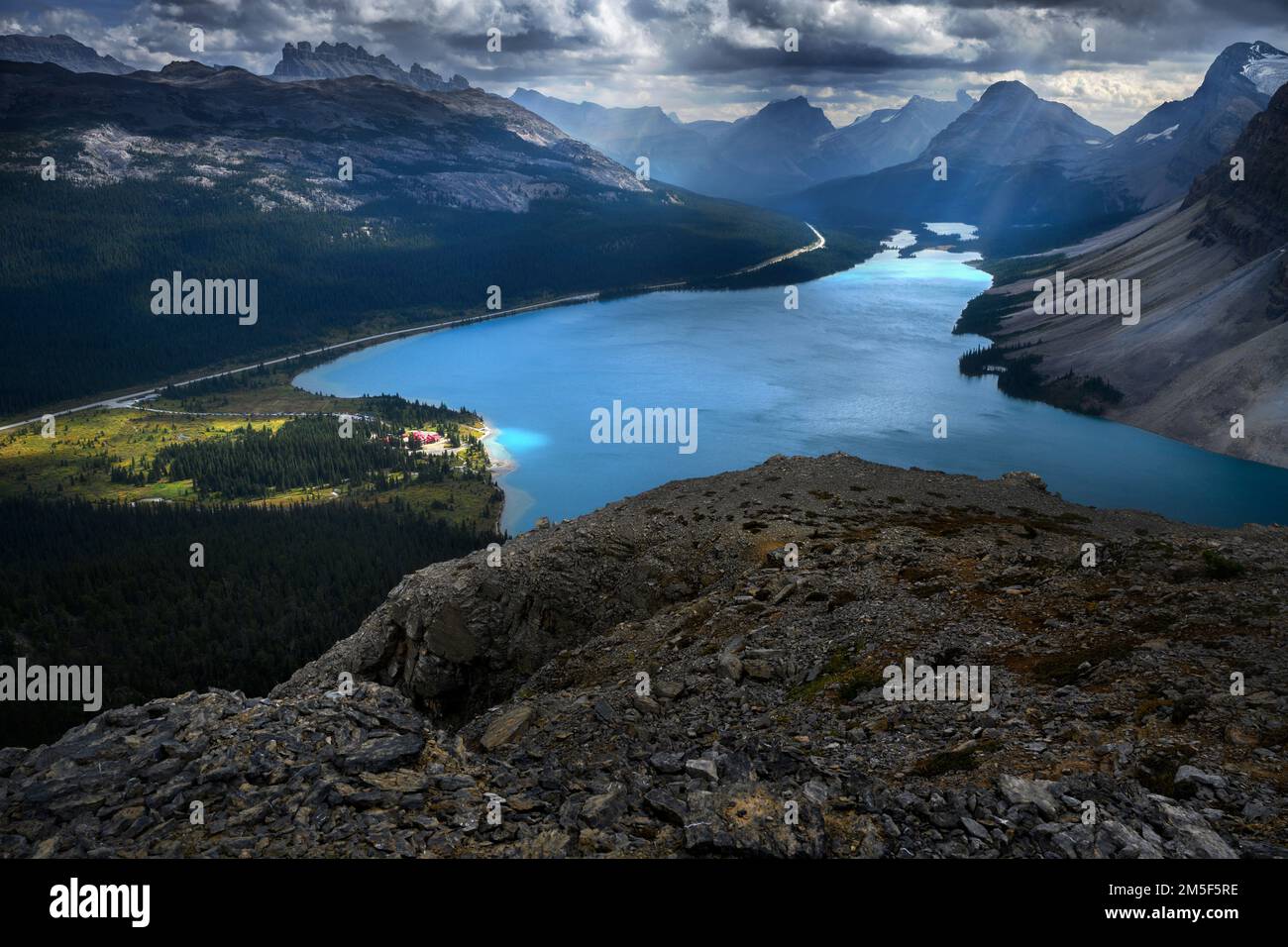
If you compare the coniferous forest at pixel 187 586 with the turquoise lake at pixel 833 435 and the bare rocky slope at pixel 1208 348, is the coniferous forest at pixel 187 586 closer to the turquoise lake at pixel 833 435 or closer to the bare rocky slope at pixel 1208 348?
the turquoise lake at pixel 833 435

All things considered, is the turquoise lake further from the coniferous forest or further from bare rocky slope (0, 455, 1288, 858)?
bare rocky slope (0, 455, 1288, 858)

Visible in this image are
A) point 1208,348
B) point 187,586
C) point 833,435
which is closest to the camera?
point 187,586

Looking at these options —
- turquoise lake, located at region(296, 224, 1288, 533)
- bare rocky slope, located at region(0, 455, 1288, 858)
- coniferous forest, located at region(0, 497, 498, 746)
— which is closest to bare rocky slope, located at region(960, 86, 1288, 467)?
turquoise lake, located at region(296, 224, 1288, 533)

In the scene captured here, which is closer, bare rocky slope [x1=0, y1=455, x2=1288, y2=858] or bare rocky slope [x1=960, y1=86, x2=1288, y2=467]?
bare rocky slope [x1=0, y1=455, x2=1288, y2=858]

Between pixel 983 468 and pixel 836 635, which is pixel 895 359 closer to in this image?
pixel 983 468

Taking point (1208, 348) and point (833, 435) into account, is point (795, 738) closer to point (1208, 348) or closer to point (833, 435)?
point (833, 435)

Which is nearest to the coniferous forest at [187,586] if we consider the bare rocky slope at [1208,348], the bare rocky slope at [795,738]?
the bare rocky slope at [795,738]

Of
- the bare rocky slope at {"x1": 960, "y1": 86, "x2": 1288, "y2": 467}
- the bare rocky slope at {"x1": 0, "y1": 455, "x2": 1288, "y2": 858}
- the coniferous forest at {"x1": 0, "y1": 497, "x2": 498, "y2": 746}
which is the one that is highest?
the bare rocky slope at {"x1": 960, "y1": 86, "x2": 1288, "y2": 467}

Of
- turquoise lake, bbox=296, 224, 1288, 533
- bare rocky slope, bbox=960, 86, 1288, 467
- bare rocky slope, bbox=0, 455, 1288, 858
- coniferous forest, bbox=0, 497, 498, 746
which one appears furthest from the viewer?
bare rocky slope, bbox=960, 86, 1288, 467

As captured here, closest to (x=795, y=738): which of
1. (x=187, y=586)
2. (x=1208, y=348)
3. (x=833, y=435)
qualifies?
(x=187, y=586)
